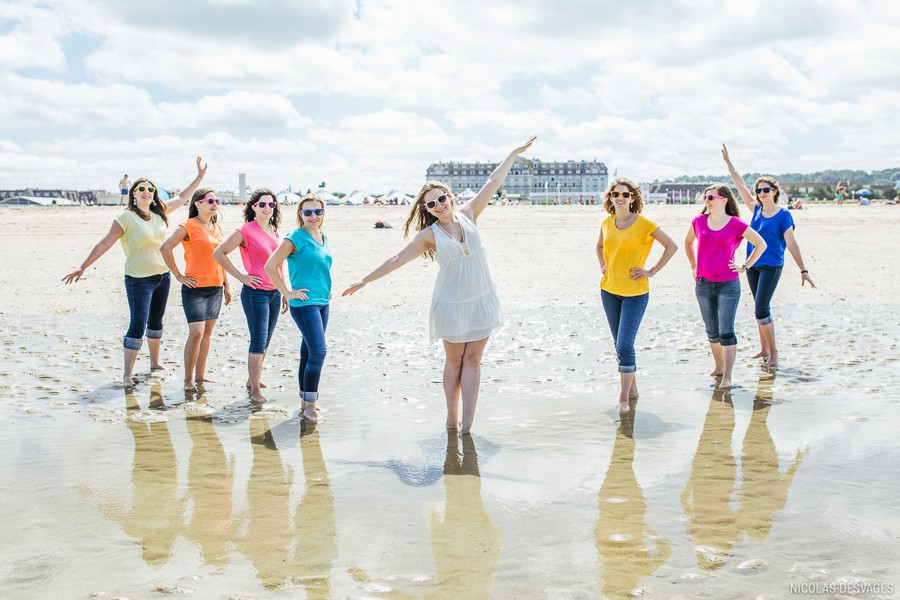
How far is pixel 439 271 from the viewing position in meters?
5.39

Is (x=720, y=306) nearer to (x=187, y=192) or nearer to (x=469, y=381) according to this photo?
(x=469, y=381)

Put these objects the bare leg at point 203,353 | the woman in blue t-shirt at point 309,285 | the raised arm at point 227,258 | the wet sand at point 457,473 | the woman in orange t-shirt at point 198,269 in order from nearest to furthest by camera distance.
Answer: the wet sand at point 457,473, the woman in blue t-shirt at point 309,285, the raised arm at point 227,258, the woman in orange t-shirt at point 198,269, the bare leg at point 203,353

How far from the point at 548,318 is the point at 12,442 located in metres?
7.62

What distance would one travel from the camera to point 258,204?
6.70 metres

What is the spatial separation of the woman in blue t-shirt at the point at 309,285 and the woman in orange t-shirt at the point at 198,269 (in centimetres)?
127

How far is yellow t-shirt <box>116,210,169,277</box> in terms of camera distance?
7.20m

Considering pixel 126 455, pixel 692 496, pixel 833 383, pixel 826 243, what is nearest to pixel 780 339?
pixel 833 383

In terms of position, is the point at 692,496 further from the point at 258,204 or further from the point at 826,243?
the point at 826,243

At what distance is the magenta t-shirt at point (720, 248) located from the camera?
7.06m

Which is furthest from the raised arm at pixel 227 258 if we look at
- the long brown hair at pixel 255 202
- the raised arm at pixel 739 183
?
the raised arm at pixel 739 183

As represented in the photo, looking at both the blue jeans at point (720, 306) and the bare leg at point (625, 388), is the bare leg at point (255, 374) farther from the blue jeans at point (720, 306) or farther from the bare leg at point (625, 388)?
the blue jeans at point (720, 306)

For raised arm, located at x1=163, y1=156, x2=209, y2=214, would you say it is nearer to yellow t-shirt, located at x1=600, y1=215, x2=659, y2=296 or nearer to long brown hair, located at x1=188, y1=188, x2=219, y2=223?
long brown hair, located at x1=188, y1=188, x2=219, y2=223

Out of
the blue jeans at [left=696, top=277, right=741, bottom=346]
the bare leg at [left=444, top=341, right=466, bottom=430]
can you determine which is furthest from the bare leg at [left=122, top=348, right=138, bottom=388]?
the blue jeans at [left=696, top=277, right=741, bottom=346]

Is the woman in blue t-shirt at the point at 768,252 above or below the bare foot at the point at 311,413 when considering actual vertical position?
above
